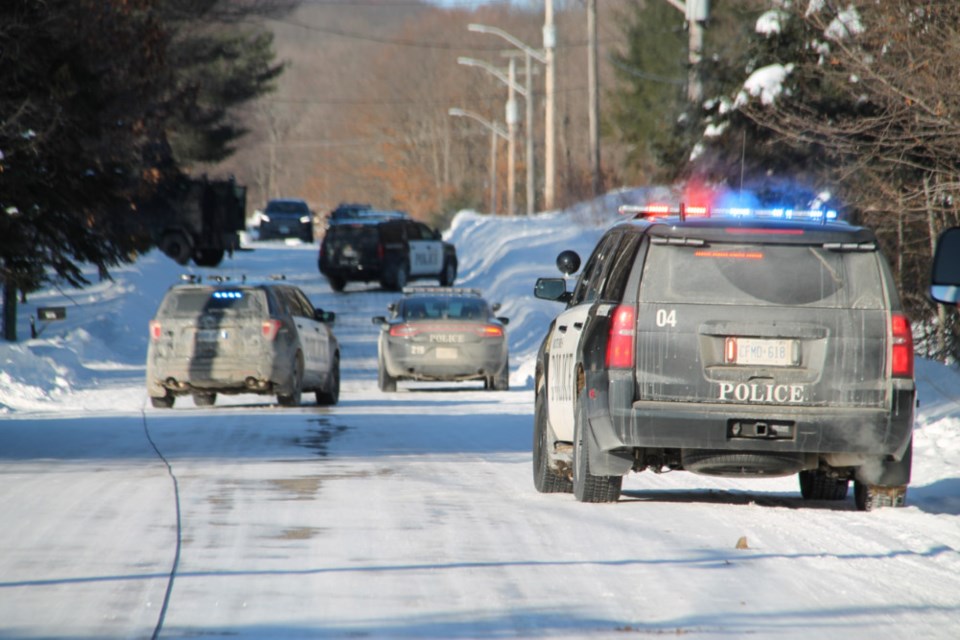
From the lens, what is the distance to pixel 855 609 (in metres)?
7.52

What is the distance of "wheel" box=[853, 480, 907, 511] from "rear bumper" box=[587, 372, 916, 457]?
2.05ft

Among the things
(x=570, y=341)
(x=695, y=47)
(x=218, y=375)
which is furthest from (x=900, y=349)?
(x=695, y=47)

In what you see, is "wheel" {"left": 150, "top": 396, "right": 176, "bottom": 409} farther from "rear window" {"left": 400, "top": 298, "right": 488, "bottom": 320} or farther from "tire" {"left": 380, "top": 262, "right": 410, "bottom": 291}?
"tire" {"left": 380, "top": 262, "right": 410, "bottom": 291}

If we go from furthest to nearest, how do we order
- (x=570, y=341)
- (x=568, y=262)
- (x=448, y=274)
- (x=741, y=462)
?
(x=448, y=274), (x=568, y=262), (x=570, y=341), (x=741, y=462)

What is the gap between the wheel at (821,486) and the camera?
11.8m

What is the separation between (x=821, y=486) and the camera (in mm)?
11867

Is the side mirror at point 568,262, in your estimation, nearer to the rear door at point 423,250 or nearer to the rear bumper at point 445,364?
the rear bumper at point 445,364

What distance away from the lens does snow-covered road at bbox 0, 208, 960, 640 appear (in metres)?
7.25

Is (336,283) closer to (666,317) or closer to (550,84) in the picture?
(550,84)

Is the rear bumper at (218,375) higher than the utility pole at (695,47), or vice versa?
the utility pole at (695,47)

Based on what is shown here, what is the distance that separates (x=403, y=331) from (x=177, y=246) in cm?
3026

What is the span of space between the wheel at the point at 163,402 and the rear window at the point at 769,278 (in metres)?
12.5

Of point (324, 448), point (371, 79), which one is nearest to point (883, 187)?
point (324, 448)

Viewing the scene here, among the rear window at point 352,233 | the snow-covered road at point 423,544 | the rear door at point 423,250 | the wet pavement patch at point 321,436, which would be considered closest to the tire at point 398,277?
the rear door at point 423,250
